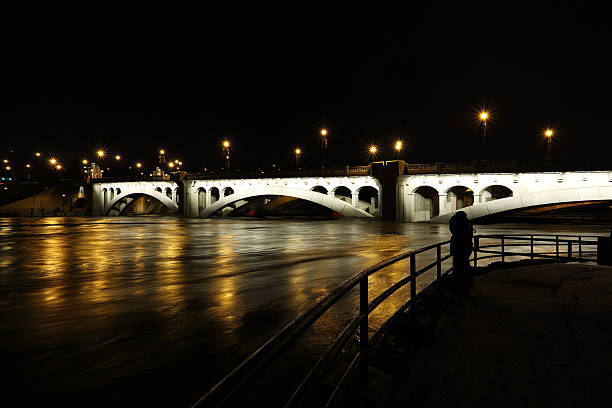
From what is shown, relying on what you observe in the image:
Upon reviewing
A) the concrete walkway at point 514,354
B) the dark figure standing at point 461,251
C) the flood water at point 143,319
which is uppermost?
the dark figure standing at point 461,251

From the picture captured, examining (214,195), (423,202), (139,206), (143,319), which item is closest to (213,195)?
(214,195)

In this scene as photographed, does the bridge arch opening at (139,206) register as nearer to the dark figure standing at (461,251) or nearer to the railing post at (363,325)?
the dark figure standing at (461,251)

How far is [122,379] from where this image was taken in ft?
15.7

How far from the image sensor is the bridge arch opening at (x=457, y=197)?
4503 cm

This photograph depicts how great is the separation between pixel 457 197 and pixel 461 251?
46988 millimetres

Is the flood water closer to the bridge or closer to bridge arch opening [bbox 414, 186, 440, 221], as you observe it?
the bridge

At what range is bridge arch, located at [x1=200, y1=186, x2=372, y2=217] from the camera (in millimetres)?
48375

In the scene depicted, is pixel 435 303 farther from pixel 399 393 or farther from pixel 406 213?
pixel 406 213

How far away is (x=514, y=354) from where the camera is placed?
14.4 ft

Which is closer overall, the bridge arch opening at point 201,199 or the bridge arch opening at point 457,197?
the bridge arch opening at point 457,197

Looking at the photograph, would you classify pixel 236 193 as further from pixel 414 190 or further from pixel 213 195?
pixel 414 190

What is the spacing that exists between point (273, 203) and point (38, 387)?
6893cm

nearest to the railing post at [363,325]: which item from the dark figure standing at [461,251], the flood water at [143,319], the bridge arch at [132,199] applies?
the flood water at [143,319]

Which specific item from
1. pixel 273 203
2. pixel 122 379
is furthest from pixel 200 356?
pixel 273 203
